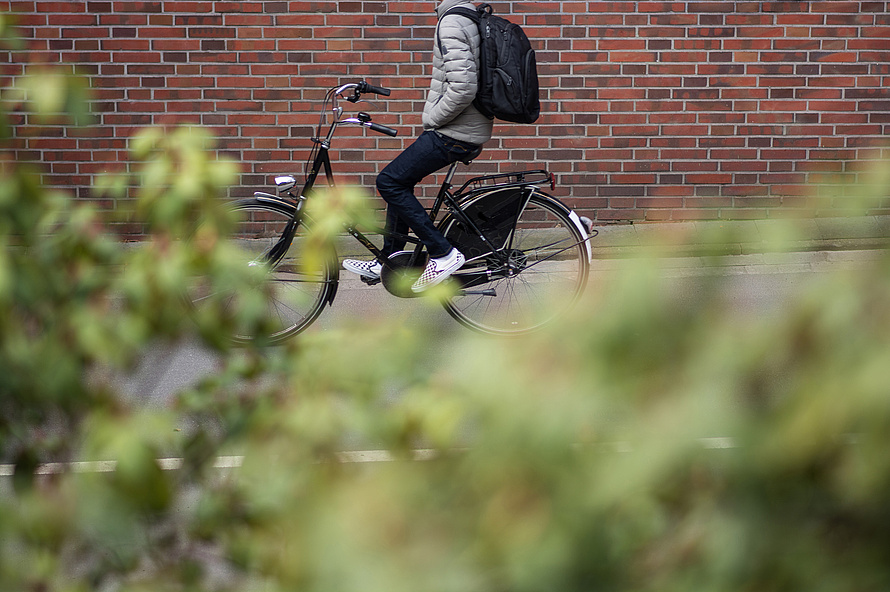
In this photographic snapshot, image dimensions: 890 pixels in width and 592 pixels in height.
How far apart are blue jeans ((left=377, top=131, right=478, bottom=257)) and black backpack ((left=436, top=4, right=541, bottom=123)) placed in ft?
0.98

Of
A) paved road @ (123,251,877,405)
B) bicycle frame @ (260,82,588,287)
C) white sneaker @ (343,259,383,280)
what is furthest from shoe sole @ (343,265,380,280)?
paved road @ (123,251,877,405)

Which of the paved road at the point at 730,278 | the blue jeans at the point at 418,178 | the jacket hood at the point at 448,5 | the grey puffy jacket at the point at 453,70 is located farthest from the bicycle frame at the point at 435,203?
the paved road at the point at 730,278

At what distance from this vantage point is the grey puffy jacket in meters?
5.34

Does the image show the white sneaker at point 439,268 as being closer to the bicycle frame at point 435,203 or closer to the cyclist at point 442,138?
the cyclist at point 442,138

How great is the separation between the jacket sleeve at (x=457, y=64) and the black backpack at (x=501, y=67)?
0.06 m

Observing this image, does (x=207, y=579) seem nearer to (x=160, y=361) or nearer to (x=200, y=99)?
(x=160, y=361)

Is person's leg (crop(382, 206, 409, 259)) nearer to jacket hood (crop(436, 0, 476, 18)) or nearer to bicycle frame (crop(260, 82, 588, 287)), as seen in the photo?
bicycle frame (crop(260, 82, 588, 287))

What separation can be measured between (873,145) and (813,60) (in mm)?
885

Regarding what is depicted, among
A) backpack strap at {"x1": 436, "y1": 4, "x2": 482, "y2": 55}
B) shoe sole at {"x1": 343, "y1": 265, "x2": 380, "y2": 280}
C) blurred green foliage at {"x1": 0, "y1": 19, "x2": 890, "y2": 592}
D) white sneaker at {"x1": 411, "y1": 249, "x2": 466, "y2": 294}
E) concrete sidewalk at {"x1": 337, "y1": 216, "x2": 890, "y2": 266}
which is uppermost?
backpack strap at {"x1": 436, "y1": 4, "x2": 482, "y2": 55}

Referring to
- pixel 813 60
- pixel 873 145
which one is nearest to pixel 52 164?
pixel 813 60

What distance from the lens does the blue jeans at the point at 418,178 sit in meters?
5.55

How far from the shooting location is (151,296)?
118 centimetres

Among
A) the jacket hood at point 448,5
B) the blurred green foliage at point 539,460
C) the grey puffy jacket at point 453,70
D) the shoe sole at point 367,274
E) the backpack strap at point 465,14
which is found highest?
the jacket hood at point 448,5

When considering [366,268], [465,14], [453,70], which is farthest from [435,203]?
[465,14]
